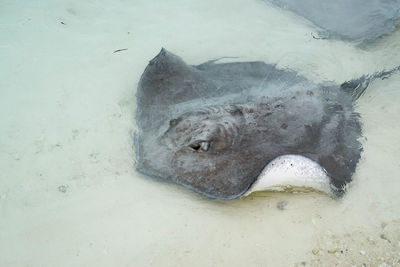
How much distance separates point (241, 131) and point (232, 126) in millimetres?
124

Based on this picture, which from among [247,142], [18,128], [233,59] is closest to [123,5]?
[233,59]

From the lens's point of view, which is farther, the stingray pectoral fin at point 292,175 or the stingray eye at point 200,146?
the stingray eye at point 200,146

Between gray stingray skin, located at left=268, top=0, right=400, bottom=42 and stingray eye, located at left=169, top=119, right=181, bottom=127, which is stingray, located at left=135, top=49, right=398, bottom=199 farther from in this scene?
gray stingray skin, located at left=268, top=0, right=400, bottom=42

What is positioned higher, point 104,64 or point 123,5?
point 123,5

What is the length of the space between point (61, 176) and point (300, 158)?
2.89 m

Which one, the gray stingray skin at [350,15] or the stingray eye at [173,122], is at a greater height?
the gray stingray skin at [350,15]

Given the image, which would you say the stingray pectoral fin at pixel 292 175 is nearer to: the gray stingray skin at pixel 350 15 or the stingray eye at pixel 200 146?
the stingray eye at pixel 200 146

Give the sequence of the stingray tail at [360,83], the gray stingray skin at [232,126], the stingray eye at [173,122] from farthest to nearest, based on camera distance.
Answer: the stingray tail at [360,83], the stingray eye at [173,122], the gray stingray skin at [232,126]

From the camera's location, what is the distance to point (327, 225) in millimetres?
3438

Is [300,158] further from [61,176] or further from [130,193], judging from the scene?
[61,176]

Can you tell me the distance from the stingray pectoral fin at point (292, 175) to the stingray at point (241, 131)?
11 mm

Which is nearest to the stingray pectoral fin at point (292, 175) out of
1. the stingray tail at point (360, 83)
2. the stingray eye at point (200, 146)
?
the stingray eye at point (200, 146)

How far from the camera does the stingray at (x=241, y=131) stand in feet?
10.6

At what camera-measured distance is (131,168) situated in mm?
3814
